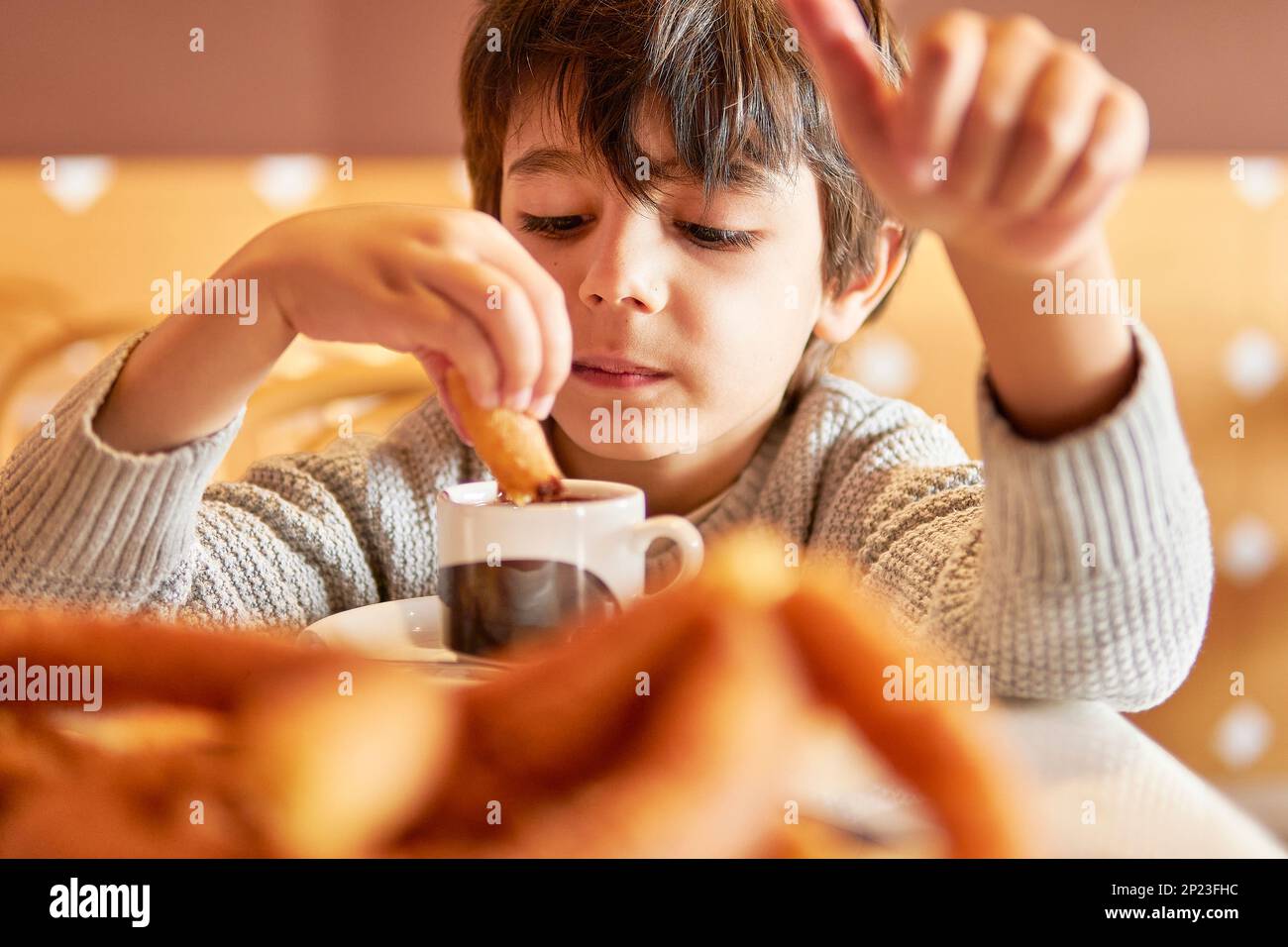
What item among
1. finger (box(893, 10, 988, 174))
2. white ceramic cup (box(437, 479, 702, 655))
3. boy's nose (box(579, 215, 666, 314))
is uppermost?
boy's nose (box(579, 215, 666, 314))

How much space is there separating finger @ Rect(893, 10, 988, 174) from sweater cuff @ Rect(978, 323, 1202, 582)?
0.13m

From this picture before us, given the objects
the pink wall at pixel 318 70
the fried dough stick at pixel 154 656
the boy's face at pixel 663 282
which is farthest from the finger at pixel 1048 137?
the pink wall at pixel 318 70

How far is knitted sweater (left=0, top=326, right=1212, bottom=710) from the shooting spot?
380mm

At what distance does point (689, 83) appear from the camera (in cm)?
62

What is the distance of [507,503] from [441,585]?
0.14 ft

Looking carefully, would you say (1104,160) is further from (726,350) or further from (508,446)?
(726,350)

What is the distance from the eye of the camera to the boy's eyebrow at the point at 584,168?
0.61m

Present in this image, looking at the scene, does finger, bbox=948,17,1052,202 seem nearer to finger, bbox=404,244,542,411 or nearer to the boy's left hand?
the boy's left hand

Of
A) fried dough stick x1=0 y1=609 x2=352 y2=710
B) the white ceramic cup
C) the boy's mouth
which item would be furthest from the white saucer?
fried dough stick x1=0 y1=609 x2=352 y2=710

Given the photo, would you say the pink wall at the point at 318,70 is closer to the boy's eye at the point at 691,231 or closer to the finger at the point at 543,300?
the boy's eye at the point at 691,231

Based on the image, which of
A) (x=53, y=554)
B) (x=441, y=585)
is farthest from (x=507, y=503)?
(x=53, y=554)

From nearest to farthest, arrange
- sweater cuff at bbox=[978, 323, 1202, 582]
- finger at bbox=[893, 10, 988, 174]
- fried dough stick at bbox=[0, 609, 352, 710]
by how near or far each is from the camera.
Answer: fried dough stick at bbox=[0, 609, 352, 710] → finger at bbox=[893, 10, 988, 174] → sweater cuff at bbox=[978, 323, 1202, 582]

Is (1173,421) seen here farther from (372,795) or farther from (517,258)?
(372,795)

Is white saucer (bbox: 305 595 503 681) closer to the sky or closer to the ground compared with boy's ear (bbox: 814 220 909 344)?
closer to the ground
